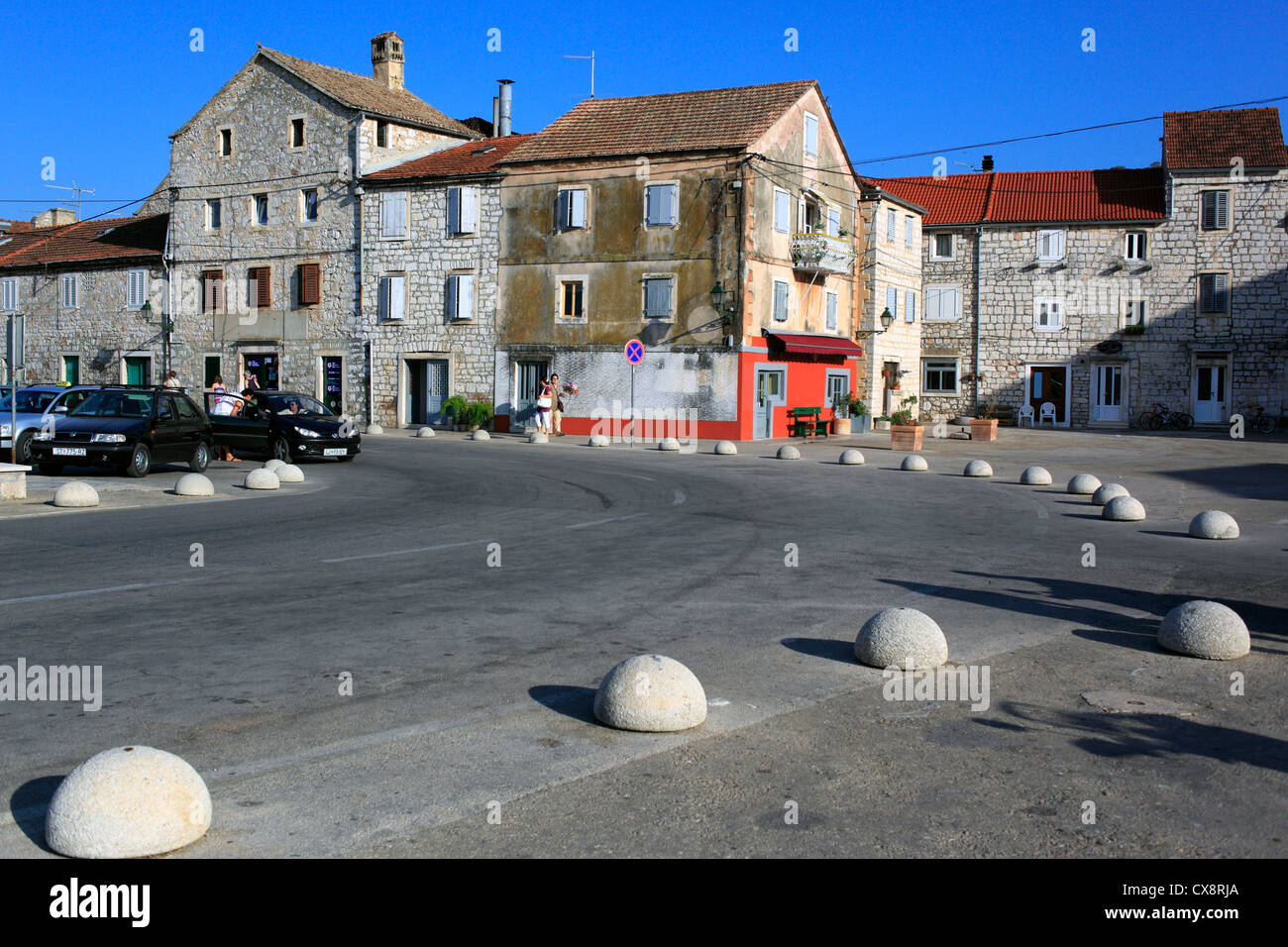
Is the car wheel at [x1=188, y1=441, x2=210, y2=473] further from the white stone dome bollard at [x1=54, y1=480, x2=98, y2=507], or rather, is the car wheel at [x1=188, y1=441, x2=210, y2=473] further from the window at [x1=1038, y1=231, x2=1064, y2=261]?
the window at [x1=1038, y1=231, x2=1064, y2=261]

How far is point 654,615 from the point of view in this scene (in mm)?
8938

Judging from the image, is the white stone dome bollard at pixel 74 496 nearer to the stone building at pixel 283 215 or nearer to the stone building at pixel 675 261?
the stone building at pixel 675 261

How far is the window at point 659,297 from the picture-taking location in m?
36.5

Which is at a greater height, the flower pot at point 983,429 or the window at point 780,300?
the window at point 780,300

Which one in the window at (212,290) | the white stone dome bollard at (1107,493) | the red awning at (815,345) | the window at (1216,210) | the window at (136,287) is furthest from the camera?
the window at (136,287)

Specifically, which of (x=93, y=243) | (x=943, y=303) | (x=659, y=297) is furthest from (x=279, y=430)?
(x=943, y=303)

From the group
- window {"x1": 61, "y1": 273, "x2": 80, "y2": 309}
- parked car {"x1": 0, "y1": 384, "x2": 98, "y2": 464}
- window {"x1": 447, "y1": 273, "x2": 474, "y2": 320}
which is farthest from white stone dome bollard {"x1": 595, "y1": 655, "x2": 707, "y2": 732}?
window {"x1": 61, "y1": 273, "x2": 80, "y2": 309}

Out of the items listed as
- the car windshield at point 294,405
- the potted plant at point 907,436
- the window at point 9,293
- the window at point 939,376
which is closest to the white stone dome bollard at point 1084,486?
the potted plant at point 907,436

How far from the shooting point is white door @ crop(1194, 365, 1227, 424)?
46719 mm

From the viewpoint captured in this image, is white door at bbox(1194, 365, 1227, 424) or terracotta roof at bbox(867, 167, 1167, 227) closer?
white door at bbox(1194, 365, 1227, 424)

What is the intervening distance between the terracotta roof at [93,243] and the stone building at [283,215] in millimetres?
3436

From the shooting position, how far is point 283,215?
144 ft

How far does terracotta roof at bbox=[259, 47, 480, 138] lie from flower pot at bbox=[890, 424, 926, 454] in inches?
923
